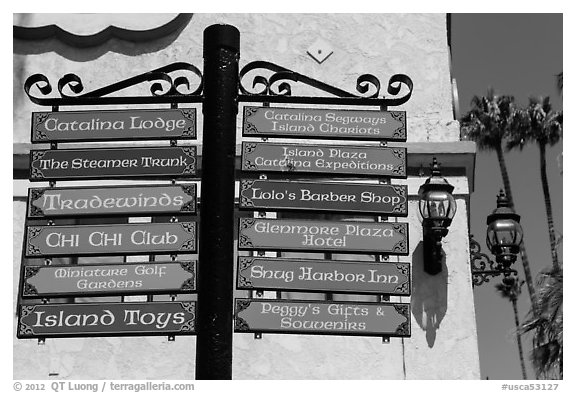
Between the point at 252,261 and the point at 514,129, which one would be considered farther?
the point at 514,129

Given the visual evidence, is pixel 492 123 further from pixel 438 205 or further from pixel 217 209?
pixel 217 209

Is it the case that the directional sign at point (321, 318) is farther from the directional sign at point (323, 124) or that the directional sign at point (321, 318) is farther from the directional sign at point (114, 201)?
the directional sign at point (323, 124)

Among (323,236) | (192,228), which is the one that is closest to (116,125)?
(192,228)

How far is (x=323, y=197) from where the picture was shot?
21.1 ft

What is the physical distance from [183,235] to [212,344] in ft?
2.75

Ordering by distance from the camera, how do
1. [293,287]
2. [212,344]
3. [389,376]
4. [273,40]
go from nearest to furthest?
[212,344] < [293,287] < [389,376] < [273,40]

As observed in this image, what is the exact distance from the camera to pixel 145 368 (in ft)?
30.5

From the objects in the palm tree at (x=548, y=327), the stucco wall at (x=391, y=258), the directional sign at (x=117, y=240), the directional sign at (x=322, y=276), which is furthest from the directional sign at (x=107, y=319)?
the palm tree at (x=548, y=327)

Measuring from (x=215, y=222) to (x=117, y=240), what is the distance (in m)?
0.73

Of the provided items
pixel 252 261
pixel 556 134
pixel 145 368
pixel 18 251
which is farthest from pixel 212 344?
pixel 556 134

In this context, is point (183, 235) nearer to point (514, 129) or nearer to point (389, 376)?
point (389, 376)

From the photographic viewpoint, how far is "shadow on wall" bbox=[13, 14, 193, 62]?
10672 millimetres

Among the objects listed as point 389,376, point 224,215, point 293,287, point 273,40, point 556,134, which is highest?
point 556,134

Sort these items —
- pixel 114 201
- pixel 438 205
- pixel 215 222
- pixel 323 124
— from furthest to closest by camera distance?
1. pixel 438 205
2. pixel 323 124
3. pixel 114 201
4. pixel 215 222
